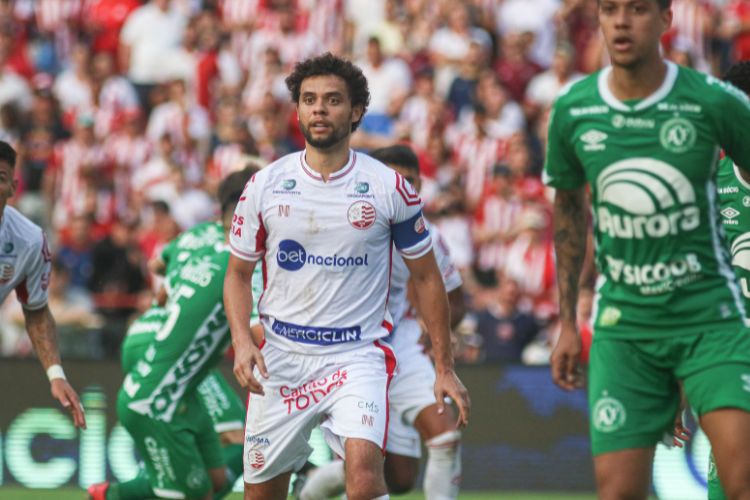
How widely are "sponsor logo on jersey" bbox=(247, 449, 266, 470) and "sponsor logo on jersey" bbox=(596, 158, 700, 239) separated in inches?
95.7

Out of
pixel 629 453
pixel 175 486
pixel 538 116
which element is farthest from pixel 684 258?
pixel 538 116

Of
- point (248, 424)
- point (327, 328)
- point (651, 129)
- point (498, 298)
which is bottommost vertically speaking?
point (498, 298)

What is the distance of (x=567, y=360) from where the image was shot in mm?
6691

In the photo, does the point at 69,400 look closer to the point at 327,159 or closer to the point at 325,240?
the point at 325,240

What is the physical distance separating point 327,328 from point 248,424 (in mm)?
663

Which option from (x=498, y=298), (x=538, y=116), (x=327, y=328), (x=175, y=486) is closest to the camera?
(x=327, y=328)

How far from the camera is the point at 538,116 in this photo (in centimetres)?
1934

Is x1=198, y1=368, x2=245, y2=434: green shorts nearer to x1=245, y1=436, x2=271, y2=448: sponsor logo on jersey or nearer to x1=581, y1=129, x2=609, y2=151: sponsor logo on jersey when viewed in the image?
x1=245, y1=436, x2=271, y2=448: sponsor logo on jersey

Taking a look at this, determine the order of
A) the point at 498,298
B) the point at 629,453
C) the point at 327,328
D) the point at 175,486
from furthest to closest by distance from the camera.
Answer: the point at 498,298, the point at 175,486, the point at 327,328, the point at 629,453

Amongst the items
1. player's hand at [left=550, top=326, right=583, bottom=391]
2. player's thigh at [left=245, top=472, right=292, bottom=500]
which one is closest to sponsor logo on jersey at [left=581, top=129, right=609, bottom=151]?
player's hand at [left=550, top=326, right=583, bottom=391]

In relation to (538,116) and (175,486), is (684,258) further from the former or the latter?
(538,116)

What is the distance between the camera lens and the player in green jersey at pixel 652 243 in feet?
21.3

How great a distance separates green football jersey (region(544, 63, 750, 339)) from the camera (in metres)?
6.53

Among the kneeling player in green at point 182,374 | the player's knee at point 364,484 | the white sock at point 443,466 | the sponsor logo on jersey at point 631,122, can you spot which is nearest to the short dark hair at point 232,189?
the kneeling player in green at point 182,374
